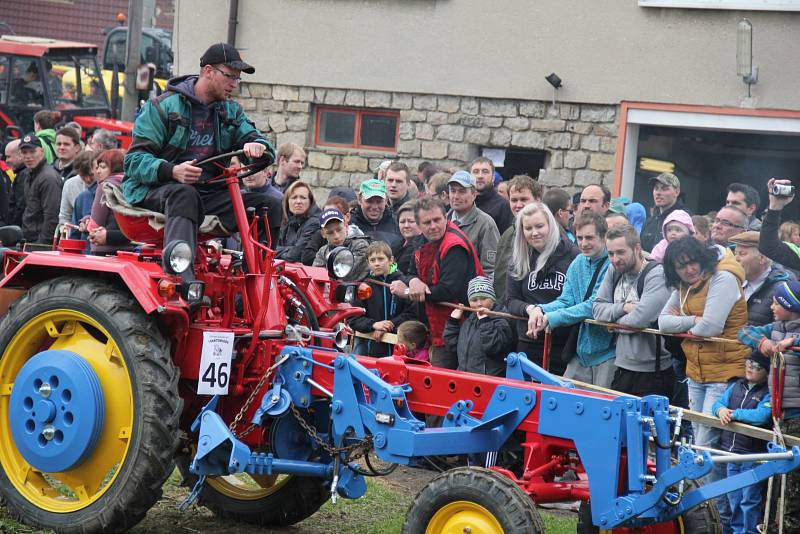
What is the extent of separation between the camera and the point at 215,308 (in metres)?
6.22

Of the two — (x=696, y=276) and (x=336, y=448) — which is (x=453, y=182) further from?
(x=336, y=448)

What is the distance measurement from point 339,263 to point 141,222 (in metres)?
1.16

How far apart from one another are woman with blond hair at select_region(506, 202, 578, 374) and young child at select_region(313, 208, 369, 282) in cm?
140

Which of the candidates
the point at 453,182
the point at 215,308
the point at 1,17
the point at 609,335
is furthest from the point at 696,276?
the point at 1,17

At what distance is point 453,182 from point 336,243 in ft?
3.53

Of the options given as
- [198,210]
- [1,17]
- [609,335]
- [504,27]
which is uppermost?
[1,17]

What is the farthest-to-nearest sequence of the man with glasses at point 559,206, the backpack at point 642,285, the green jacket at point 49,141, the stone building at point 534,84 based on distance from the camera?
the green jacket at point 49,141 → the stone building at point 534,84 → the man with glasses at point 559,206 → the backpack at point 642,285

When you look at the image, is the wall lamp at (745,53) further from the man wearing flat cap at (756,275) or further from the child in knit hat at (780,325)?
the child in knit hat at (780,325)

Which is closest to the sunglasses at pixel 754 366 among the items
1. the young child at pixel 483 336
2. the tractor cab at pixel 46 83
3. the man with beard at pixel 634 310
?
the man with beard at pixel 634 310

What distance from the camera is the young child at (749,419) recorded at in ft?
22.6

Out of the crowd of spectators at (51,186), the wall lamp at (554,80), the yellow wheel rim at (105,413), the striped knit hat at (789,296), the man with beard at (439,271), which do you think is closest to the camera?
the yellow wheel rim at (105,413)

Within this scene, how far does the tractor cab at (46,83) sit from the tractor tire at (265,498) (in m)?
14.3

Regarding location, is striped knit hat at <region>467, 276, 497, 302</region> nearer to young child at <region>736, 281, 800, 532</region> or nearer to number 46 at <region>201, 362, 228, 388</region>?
young child at <region>736, 281, 800, 532</region>

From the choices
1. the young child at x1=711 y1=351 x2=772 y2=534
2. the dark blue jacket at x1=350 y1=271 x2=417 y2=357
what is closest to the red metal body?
the young child at x1=711 y1=351 x2=772 y2=534
